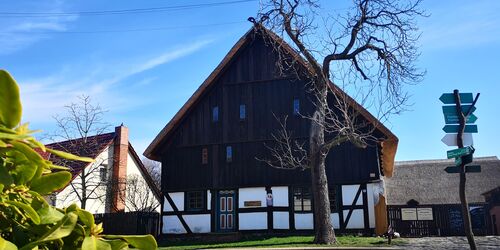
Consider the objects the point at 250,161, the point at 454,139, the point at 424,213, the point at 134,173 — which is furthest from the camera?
the point at 134,173

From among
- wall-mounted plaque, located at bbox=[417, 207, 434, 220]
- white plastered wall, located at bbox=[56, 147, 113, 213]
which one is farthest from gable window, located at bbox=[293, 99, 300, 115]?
white plastered wall, located at bbox=[56, 147, 113, 213]

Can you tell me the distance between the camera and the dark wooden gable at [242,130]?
80.7 feet

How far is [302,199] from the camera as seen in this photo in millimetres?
24141

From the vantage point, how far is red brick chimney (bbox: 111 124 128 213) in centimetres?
3231

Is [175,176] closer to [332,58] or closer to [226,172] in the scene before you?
[226,172]

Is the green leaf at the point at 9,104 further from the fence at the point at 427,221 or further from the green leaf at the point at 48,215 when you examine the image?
the fence at the point at 427,221

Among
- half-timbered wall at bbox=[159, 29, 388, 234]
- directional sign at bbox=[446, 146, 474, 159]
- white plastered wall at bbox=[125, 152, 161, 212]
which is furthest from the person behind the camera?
white plastered wall at bbox=[125, 152, 161, 212]

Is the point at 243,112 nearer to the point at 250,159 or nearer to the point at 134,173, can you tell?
the point at 250,159

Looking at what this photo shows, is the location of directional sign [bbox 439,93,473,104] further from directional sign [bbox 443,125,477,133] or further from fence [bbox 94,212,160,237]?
fence [bbox 94,212,160,237]

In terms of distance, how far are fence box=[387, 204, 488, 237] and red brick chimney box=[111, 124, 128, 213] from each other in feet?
56.2

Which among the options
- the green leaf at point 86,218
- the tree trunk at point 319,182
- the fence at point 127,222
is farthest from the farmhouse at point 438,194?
the green leaf at point 86,218

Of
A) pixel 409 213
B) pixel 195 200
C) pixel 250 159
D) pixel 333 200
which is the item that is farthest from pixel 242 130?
pixel 409 213

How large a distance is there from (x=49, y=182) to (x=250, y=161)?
24228mm

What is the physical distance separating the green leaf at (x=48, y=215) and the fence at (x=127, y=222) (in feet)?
84.4
